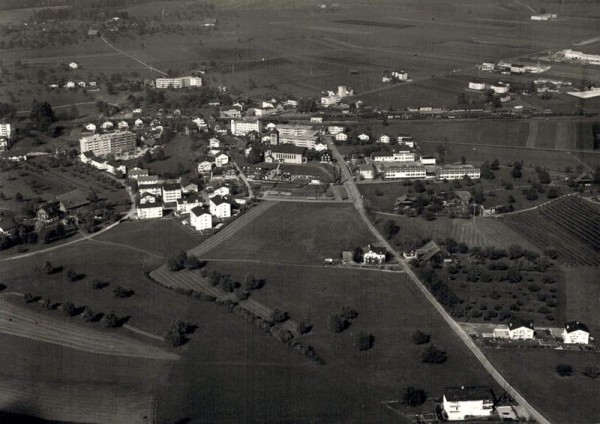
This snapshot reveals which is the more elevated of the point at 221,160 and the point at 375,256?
the point at 375,256

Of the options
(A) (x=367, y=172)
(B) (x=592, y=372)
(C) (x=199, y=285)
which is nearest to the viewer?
(B) (x=592, y=372)

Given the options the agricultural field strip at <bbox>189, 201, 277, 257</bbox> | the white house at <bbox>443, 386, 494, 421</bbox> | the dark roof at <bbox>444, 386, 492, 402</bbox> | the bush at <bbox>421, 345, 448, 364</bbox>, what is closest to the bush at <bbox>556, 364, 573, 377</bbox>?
the dark roof at <bbox>444, 386, 492, 402</bbox>

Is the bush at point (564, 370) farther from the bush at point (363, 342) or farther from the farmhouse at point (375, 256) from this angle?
the farmhouse at point (375, 256)

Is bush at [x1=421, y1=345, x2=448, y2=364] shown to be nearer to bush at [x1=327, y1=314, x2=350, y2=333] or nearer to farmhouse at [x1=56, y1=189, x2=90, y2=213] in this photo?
bush at [x1=327, y1=314, x2=350, y2=333]

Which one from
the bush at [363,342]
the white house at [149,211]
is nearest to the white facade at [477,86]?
the white house at [149,211]

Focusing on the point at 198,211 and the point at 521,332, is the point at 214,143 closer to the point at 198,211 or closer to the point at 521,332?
the point at 198,211

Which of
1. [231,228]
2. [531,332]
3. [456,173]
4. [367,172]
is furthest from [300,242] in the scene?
[456,173]
